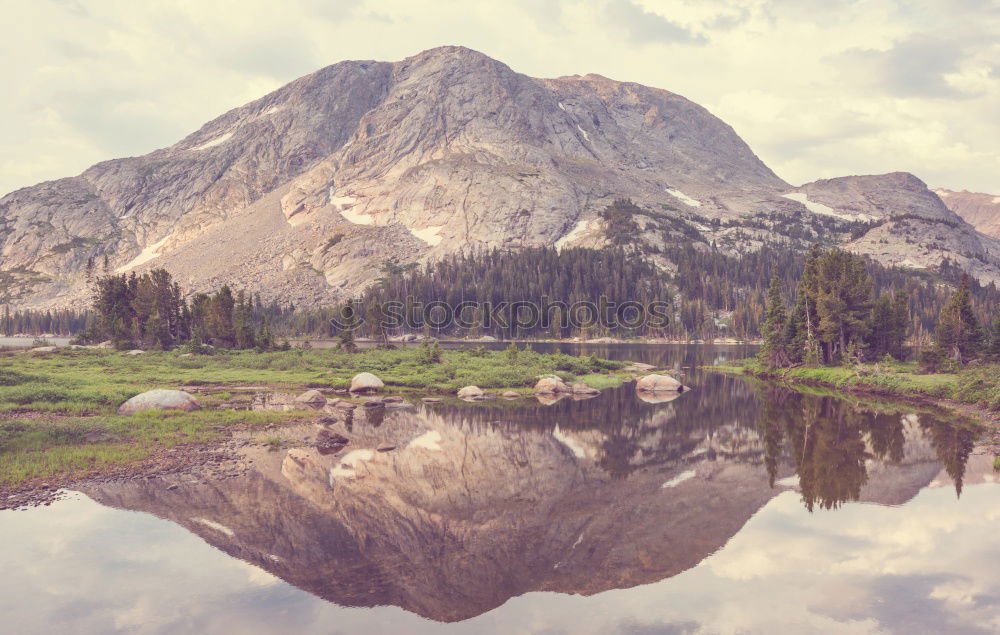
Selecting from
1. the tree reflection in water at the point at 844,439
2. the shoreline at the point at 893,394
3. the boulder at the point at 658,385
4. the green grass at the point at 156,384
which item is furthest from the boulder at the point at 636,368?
the tree reflection in water at the point at 844,439

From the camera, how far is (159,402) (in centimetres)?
3791

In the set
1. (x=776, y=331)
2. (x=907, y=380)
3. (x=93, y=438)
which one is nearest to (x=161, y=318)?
(x=93, y=438)

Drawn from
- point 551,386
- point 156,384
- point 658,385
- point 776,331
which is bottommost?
point 658,385

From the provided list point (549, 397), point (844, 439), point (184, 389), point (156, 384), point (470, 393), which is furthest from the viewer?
point (549, 397)

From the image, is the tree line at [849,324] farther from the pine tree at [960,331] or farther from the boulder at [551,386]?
the boulder at [551,386]

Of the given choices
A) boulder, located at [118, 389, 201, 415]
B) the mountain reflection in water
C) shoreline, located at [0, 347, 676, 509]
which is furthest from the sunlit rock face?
boulder, located at [118, 389, 201, 415]

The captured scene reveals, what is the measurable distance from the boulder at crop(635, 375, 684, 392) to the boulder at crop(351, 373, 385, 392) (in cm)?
A: 2856

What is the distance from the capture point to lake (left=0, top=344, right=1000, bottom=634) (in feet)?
47.9

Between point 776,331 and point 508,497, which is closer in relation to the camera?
point 508,497

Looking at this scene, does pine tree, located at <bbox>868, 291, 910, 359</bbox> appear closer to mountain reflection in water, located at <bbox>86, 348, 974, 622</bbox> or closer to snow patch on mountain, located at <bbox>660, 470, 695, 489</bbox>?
mountain reflection in water, located at <bbox>86, 348, 974, 622</bbox>

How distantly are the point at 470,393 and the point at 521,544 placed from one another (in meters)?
36.4

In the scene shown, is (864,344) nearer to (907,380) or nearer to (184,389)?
(907,380)

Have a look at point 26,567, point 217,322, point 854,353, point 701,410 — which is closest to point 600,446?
point 701,410

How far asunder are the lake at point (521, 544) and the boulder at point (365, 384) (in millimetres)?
21413
